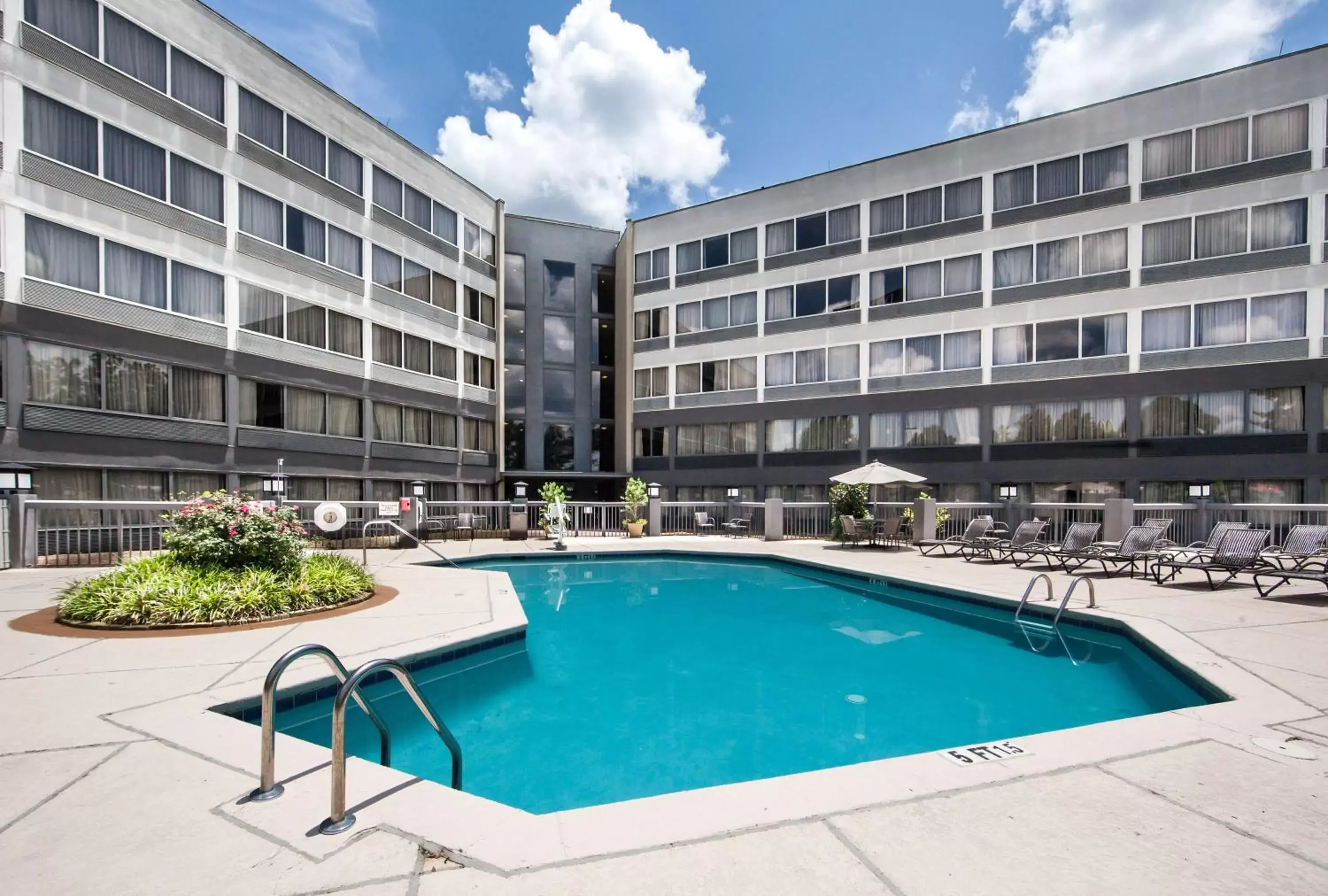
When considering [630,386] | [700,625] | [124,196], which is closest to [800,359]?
[630,386]

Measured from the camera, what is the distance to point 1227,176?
21.6 meters

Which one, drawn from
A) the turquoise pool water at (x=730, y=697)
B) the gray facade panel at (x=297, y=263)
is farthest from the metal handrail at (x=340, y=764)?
the gray facade panel at (x=297, y=263)

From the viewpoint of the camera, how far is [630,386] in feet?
109

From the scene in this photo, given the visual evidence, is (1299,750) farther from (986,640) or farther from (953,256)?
(953,256)

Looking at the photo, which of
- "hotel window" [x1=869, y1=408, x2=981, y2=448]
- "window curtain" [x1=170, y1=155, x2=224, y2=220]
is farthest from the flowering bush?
"hotel window" [x1=869, y1=408, x2=981, y2=448]

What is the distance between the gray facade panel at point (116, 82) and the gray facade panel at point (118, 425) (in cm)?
898

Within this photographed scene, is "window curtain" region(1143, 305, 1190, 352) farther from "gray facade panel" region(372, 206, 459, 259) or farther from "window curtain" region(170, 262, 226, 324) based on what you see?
"window curtain" region(170, 262, 226, 324)

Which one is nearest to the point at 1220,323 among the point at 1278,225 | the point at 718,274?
the point at 1278,225

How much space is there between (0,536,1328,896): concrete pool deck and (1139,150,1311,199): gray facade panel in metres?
24.6

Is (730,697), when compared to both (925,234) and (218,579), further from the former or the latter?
(925,234)

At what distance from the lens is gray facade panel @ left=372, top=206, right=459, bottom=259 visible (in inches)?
1009

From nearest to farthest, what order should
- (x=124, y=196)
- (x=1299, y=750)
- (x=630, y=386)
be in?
(x=1299, y=750), (x=124, y=196), (x=630, y=386)

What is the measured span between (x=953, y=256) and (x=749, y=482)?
13242mm

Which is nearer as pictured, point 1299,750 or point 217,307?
point 1299,750
